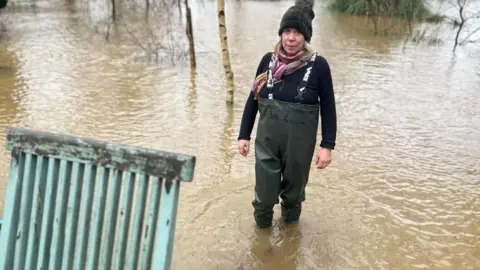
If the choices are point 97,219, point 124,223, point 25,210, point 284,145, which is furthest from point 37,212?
point 284,145

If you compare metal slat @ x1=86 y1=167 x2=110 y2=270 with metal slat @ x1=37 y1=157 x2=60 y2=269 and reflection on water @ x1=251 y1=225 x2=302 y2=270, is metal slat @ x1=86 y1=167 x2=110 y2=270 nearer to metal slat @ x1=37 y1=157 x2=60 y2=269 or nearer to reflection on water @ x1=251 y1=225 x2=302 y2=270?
metal slat @ x1=37 y1=157 x2=60 y2=269

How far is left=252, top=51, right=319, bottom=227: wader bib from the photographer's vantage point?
3.17 meters

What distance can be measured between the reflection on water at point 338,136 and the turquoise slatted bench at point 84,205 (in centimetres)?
130

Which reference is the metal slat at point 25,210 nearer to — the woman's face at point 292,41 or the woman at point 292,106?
the woman at point 292,106

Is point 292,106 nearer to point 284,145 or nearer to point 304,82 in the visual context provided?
point 304,82

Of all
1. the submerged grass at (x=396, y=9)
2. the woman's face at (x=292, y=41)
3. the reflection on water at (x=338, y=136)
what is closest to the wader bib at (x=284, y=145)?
the woman's face at (x=292, y=41)

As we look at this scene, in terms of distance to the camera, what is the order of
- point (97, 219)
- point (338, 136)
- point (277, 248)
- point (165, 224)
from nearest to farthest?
point (165, 224) < point (97, 219) < point (277, 248) < point (338, 136)

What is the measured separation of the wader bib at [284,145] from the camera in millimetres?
3172

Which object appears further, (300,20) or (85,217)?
(300,20)

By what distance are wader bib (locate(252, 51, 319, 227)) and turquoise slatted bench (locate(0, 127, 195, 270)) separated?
1.32 metres

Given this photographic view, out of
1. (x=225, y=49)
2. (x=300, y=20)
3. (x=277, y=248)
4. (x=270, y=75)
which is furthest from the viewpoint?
(x=225, y=49)

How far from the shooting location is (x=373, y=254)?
355cm

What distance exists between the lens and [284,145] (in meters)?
3.27

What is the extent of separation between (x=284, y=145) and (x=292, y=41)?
2.29 ft
